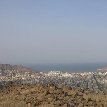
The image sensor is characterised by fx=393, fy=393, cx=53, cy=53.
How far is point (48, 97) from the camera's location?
19.4m

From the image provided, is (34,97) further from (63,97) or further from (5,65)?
(5,65)

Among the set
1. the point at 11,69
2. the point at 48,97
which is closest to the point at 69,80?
the point at 48,97

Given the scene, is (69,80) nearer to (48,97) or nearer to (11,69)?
(48,97)

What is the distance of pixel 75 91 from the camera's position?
21.0 m

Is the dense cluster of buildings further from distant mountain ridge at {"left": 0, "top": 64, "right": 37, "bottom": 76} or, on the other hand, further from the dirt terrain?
the dirt terrain

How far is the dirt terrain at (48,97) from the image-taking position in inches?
739

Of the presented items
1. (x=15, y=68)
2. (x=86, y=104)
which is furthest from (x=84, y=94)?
A: (x=15, y=68)

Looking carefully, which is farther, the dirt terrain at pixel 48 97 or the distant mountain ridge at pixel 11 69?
the distant mountain ridge at pixel 11 69

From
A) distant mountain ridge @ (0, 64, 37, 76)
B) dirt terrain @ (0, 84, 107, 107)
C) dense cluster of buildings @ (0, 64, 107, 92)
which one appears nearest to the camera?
dirt terrain @ (0, 84, 107, 107)

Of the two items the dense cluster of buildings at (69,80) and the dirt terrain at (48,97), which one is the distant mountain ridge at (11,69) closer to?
the dense cluster of buildings at (69,80)

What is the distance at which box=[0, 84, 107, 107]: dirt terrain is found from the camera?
61.6 ft

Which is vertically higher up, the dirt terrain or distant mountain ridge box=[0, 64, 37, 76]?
distant mountain ridge box=[0, 64, 37, 76]

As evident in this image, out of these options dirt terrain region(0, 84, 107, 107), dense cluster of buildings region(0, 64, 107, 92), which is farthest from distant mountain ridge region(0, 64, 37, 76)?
dirt terrain region(0, 84, 107, 107)

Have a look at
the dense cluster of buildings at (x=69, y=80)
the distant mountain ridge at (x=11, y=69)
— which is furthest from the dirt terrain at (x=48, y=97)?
the distant mountain ridge at (x=11, y=69)
